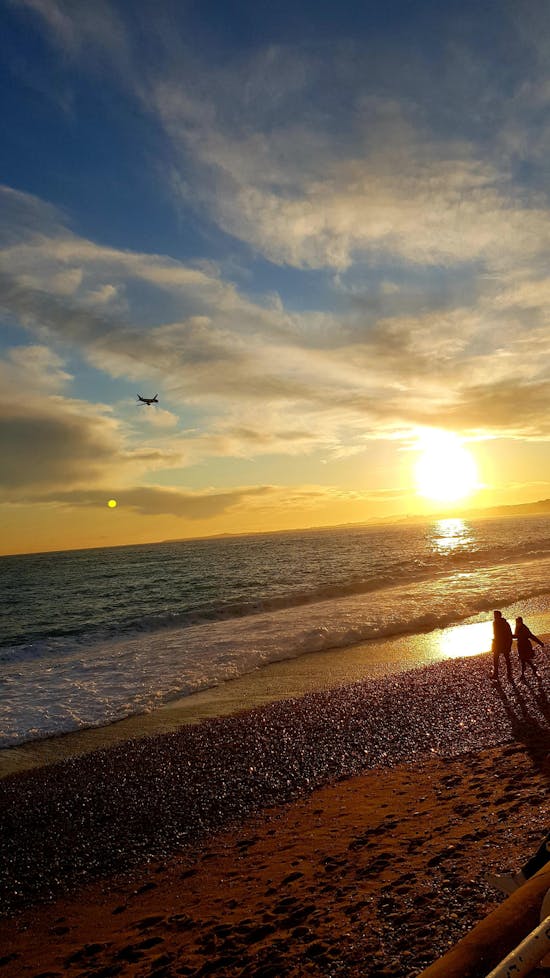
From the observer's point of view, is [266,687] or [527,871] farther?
[266,687]

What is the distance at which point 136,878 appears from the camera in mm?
7574

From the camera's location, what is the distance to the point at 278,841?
7902 millimetres

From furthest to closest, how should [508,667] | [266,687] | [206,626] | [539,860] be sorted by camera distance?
[206,626]
[266,687]
[508,667]
[539,860]

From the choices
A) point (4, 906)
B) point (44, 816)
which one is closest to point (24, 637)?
point (44, 816)

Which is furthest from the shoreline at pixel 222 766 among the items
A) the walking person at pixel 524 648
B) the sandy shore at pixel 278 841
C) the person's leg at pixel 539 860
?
the person's leg at pixel 539 860

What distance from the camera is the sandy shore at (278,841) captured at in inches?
216

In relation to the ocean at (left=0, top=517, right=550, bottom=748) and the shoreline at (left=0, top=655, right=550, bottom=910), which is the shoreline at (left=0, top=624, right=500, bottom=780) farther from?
the shoreline at (left=0, top=655, right=550, bottom=910)

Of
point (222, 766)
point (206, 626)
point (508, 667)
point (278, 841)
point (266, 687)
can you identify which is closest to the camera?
point (278, 841)

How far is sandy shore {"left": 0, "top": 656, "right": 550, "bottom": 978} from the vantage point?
216 inches

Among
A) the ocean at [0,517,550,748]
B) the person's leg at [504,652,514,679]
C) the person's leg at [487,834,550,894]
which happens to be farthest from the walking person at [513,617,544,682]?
the person's leg at [487,834,550,894]

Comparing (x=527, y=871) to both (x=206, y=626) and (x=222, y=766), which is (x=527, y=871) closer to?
(x=222, y=766)

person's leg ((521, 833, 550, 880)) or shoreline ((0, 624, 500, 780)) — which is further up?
person's leg ((521, 833, 550, 880))

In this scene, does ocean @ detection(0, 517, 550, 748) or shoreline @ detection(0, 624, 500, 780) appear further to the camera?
ocean @ detection(0, 517, 550, 748)

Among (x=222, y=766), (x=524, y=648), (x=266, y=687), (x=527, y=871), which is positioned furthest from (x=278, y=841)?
(x=524, y=648)
